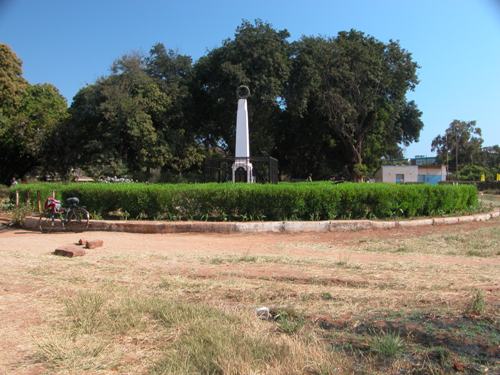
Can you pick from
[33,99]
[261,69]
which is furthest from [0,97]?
[261,69]

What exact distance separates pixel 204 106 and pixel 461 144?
79530 mm

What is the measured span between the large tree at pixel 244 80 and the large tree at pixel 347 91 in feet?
5.80

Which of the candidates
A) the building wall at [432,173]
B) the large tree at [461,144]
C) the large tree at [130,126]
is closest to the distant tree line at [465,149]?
the large tree at [461,144]

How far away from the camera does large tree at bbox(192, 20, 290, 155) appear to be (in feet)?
111

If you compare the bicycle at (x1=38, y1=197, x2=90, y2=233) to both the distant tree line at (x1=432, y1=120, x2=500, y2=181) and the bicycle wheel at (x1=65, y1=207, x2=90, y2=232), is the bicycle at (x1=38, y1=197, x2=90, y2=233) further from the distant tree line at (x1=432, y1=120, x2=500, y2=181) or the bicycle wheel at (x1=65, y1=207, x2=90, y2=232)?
the distant tree line at (x1=432, y1=120, x2=500, y2=181)

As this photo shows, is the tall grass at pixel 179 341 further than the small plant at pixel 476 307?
No

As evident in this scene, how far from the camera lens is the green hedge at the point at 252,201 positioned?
43.1ft

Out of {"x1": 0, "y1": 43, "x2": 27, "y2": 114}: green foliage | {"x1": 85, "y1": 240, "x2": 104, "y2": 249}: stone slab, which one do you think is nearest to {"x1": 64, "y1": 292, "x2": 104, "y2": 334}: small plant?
{"x1": 85, "y1": 240, "x2": 104, "y2": 249}: stone slab

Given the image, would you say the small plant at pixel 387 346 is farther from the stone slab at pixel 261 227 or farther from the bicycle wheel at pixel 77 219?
the bicycle wheel at pixel 77 219

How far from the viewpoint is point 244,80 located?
33.3m

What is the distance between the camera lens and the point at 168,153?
34188 millimetres

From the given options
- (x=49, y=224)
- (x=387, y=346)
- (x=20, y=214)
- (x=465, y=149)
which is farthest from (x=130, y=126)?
(x=465, y=149)

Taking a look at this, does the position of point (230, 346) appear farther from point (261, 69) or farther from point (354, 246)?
point (261, 69)

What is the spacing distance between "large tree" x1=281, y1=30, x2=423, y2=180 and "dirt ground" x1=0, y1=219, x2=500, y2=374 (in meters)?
26.5
